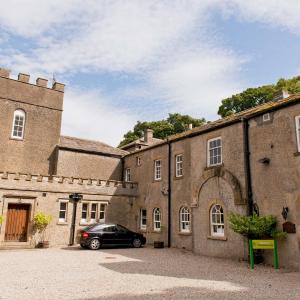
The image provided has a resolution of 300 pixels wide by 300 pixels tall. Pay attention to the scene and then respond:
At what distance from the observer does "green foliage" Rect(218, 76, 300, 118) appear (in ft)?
125

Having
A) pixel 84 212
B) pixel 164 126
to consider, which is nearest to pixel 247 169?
pixel 84 212

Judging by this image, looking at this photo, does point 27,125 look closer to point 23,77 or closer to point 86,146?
point 23,77

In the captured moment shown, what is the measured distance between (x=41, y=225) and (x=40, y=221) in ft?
1.45

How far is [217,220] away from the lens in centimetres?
1645

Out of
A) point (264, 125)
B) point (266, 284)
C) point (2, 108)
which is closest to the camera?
point (266, 284)

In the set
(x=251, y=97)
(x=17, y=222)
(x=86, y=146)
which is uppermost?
(x=251, y=97)

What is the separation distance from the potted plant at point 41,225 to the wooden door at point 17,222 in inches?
33.6

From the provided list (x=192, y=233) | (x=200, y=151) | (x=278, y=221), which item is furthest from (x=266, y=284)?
(x=200, y=151)

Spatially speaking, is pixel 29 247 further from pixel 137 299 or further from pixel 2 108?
pixel 137 299

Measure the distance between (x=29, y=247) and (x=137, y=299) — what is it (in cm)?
1477

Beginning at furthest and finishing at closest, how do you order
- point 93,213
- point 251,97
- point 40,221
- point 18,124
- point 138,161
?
point 251,97
point 138,161
point 18,124
point 93,213
point 40,221

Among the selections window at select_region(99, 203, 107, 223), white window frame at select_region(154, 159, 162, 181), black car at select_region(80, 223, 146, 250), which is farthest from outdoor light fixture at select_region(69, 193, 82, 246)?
white window frame at select_region(154, 159, 162, 181)

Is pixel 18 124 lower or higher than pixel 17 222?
higher

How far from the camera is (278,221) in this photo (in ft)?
43.4
